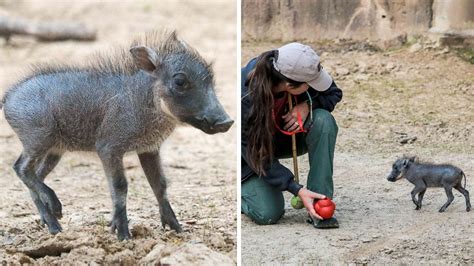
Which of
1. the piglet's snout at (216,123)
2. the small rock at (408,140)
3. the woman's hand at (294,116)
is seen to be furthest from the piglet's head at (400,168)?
the piglet's snout at (216,123)

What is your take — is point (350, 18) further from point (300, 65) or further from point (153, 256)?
point (153, 256)

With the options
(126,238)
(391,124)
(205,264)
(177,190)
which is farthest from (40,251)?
(391,124)

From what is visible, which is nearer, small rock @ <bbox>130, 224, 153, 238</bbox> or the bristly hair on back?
the bristly hair on back

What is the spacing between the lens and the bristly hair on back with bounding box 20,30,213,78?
448cm

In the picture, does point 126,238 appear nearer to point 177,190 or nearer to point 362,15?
point 177,190

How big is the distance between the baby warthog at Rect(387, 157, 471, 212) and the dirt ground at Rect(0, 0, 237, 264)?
88 centimetres

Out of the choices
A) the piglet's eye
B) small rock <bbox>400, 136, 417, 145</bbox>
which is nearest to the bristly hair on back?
the piglet's eye

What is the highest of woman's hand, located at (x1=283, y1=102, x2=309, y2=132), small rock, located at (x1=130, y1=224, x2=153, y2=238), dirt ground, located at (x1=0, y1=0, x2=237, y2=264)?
woman's hand, located at (x1=283, y1=102, x2=309, y2=132)

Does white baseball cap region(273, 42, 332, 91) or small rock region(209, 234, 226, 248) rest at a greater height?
white baseball cap region(273, 42, 332, 91)

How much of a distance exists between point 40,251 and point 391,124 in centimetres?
199

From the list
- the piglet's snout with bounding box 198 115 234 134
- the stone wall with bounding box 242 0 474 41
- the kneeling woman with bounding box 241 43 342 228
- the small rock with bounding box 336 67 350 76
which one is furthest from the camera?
the small rock with bounding box 336 67 350 76

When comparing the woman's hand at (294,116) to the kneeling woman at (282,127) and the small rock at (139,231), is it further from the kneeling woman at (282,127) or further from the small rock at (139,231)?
the small rock at (139,231)

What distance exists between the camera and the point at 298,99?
500cm

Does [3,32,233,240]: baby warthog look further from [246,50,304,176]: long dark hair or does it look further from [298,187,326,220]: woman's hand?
[298,187,326,220]: woman's hand
